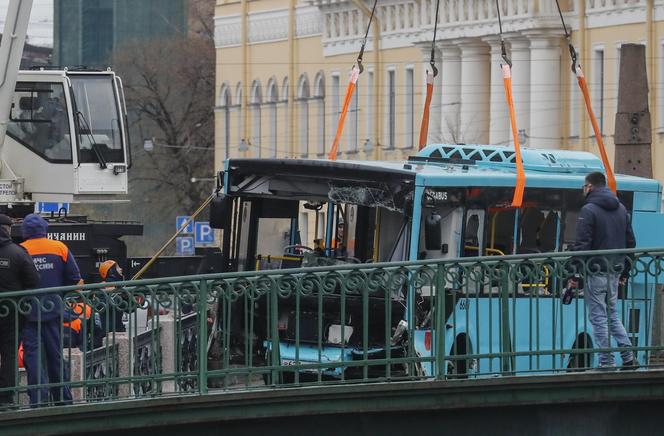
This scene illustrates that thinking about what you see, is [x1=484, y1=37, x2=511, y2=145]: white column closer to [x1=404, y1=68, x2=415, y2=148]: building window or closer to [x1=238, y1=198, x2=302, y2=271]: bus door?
[x1=404, y1=68, x2=415, y2=148]: building window

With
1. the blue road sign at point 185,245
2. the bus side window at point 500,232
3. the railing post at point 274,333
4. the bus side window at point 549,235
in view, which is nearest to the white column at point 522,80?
the blue road sign at point 185,245

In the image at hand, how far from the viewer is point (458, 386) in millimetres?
17344

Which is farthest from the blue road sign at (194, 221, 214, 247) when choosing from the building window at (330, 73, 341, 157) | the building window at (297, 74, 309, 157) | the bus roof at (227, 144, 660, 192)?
the bus roof at (227, 144, 660, 192)

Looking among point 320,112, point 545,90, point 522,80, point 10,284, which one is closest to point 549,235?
point 10,284

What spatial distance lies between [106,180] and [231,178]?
8496mm

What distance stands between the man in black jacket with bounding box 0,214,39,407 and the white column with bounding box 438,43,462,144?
48678mm

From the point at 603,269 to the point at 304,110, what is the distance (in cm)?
6115

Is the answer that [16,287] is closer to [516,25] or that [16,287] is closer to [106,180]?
[106,180]

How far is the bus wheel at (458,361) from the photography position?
17688 mm

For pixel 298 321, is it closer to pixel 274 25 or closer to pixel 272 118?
pixel 274 25

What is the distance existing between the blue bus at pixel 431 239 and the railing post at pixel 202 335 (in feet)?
0.81

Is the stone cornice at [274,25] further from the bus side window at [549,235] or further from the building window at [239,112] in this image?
the bus side window at [549,235]

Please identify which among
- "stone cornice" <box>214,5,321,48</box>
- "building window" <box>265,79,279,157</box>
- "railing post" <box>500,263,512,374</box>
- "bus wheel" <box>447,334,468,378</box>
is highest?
"stone cornice" <box>214,5,321,48</box>

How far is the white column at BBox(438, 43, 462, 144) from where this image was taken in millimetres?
66812
